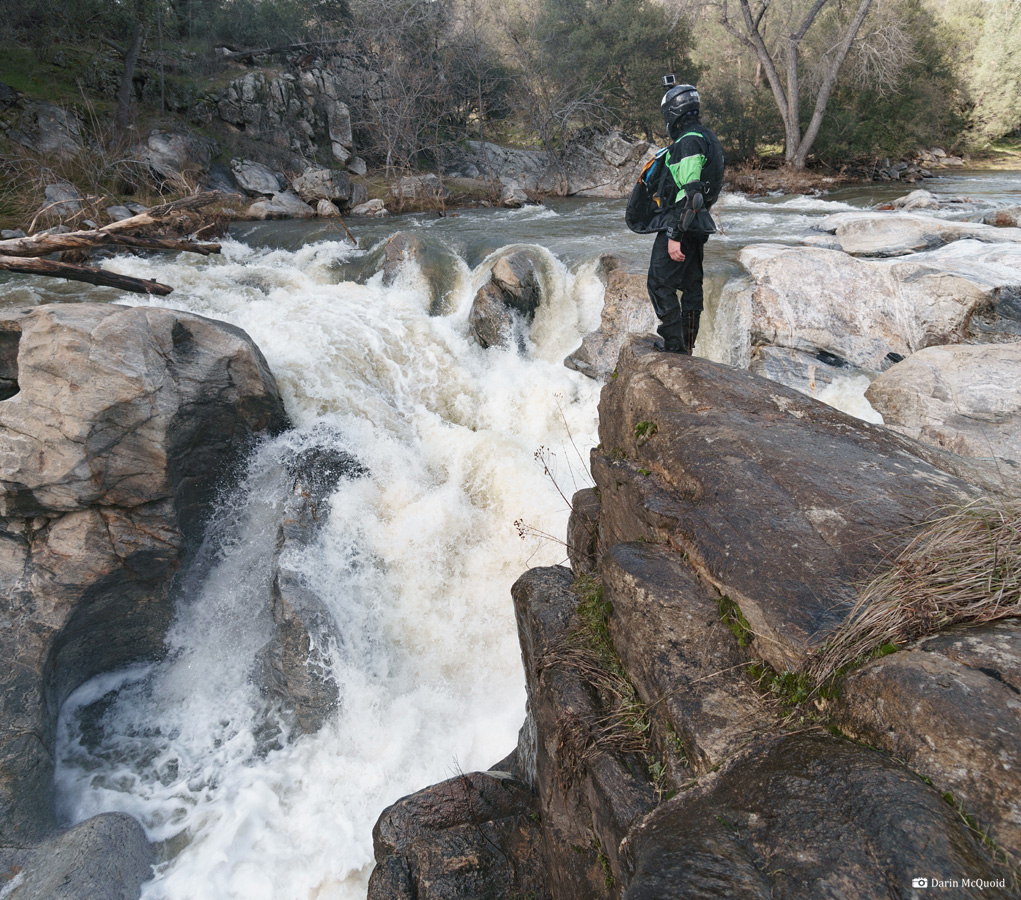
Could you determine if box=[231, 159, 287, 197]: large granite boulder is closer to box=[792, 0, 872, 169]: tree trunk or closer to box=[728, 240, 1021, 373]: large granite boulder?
box=[728, 240, 1021, 373]: large granite boulder

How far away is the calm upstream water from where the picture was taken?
3.79m

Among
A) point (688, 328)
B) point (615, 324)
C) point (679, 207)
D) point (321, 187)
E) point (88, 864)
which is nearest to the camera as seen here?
point (88, 864)

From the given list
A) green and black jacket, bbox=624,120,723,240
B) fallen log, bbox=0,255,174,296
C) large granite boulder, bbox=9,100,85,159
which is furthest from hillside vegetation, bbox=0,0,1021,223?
green and black jacket, bbox=624,120,723,240

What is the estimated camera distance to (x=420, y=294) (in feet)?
29.2

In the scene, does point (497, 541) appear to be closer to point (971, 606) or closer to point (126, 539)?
point (126, 539)

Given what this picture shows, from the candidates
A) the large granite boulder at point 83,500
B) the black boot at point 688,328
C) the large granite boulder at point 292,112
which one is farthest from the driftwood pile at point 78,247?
the large granite boulder at point 292,112

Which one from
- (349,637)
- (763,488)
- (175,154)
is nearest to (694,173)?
(763,488)

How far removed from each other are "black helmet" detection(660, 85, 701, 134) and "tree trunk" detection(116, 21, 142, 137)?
16.4 meters

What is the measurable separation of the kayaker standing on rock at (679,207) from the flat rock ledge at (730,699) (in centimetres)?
78

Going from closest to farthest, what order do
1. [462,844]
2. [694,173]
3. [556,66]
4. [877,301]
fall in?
[462,844], [694,173], [877,301], [556,66]

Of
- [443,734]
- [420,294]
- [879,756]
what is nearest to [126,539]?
[443,734]

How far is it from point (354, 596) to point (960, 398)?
5564 mm

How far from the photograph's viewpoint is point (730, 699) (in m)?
2.00

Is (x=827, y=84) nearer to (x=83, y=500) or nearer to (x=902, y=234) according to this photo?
(x=902, y=234)
